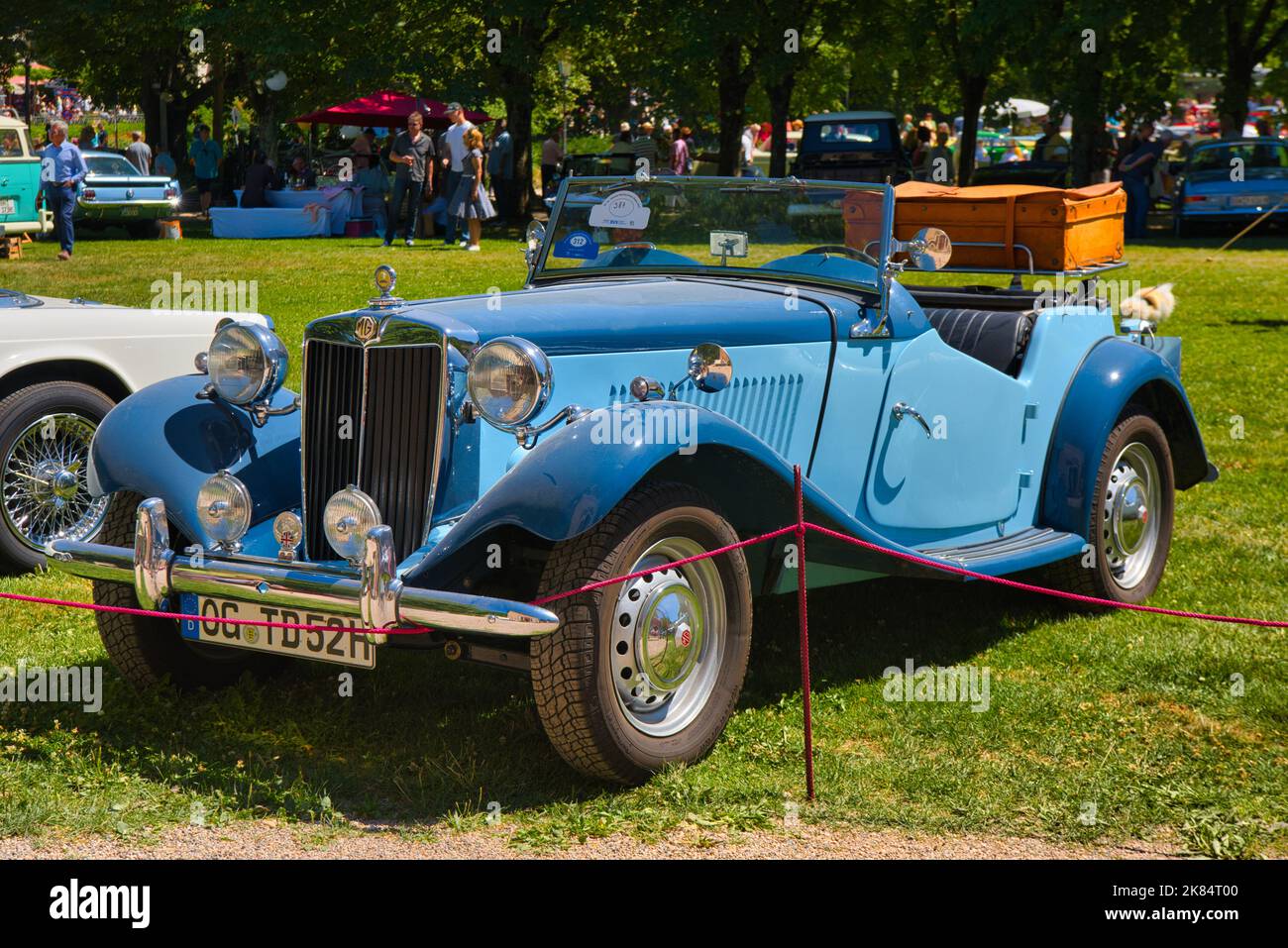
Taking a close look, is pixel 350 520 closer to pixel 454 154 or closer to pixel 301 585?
pixel 301 585

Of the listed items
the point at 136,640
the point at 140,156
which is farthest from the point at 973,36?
the point at 136,640

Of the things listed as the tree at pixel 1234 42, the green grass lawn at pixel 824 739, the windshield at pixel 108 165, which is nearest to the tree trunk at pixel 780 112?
the tree at pixel 1234 42

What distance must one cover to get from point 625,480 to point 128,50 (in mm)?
34757

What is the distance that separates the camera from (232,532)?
455 cm

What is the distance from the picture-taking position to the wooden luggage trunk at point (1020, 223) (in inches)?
262

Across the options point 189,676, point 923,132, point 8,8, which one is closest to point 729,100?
point 923,132

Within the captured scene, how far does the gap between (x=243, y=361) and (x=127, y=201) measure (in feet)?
73.0

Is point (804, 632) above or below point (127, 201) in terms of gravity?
below

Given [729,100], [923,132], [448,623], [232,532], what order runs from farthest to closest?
[923,132] < [729,100] < [232,532] < [448,623]

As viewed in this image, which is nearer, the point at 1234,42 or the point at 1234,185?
the point at 1234,185

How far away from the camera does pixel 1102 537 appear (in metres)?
6.17

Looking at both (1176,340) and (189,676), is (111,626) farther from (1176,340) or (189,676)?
(1176,340)

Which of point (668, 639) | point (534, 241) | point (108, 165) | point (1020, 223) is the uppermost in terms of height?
point (108, 165)

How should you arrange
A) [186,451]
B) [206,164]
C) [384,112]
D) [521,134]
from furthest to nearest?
[206,164]
[384,112]
[521,134]
[186,451]
